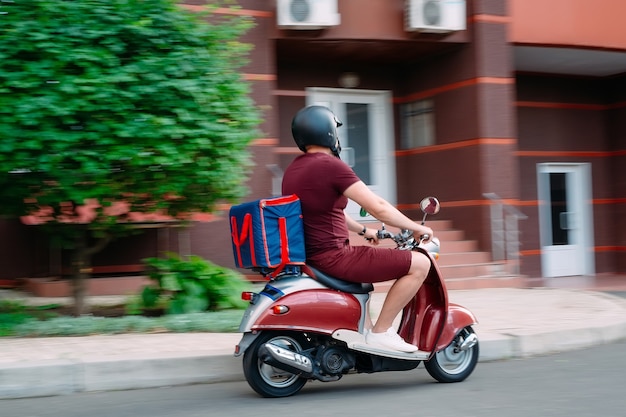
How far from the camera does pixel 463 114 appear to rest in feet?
41.6

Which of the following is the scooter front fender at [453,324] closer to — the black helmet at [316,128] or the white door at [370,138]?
the black helmet at [316,128]

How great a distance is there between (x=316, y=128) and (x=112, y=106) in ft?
8.29

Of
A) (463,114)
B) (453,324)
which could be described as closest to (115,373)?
(453,324)

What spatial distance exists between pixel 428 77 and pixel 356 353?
29.1ft

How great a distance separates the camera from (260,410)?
497 cm

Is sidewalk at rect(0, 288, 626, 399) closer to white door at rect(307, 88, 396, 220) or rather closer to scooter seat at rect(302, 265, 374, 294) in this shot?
scooter seat at rect(302, 265, 374, 294)

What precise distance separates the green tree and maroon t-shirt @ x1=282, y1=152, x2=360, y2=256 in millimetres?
2176

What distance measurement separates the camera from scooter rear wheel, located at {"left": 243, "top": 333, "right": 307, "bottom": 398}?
5.19m

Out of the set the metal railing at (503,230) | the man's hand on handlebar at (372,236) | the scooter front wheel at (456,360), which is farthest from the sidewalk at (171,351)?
the metal railing at (503,230)

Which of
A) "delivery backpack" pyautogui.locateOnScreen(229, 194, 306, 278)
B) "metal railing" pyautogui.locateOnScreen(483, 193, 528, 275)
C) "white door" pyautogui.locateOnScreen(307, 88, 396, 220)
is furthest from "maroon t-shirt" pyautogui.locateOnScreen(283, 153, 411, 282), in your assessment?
"white door" pyautogui.locateOnScreen(307, 88, 396, 220)

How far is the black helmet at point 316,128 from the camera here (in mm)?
5379

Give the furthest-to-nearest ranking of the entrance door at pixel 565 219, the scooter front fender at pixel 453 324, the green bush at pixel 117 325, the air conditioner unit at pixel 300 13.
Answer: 1. the entrance door at pixel 565 219
2. the air conditioner unit at pixel 300 13
3. the green bush at pixel 117 325
4. the scooter front fender at pixel 453 324

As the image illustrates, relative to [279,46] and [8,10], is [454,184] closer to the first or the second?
[279,46]

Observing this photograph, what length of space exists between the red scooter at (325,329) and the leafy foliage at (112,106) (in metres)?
2.45
